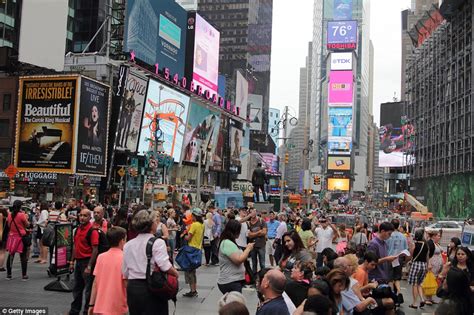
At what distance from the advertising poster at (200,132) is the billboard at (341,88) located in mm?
111414

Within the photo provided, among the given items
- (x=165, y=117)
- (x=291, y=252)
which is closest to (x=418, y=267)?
(x=291, y=252)

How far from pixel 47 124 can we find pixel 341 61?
155145mm

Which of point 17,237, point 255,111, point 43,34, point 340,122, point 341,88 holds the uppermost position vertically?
point 341,88

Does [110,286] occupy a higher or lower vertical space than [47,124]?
lower

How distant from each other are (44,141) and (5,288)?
35.9 metres

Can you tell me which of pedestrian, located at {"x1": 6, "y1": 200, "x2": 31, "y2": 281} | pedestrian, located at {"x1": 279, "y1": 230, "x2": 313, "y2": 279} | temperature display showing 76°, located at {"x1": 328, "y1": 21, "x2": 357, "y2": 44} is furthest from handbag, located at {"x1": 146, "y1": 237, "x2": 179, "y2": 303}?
temperature display showing 76°, located at {"x1": 328, "y1": 21, "x2": 357, "y2": 44}

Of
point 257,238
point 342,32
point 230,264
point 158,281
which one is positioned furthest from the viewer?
point 342,32

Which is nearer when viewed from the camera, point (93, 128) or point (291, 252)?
point (291, 252)

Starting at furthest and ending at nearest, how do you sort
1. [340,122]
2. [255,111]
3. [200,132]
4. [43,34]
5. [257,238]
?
[340,122] < [255,111] < [200,132] < [43,34] < [257,238]

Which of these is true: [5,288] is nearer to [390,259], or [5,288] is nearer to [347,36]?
[390,259]

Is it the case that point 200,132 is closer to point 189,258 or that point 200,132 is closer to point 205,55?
point 205,55

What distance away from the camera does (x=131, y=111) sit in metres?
52.8

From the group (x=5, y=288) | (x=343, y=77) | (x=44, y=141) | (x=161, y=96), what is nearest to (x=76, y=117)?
(x=44, y=141)

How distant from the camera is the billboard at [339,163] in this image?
17665 cm
